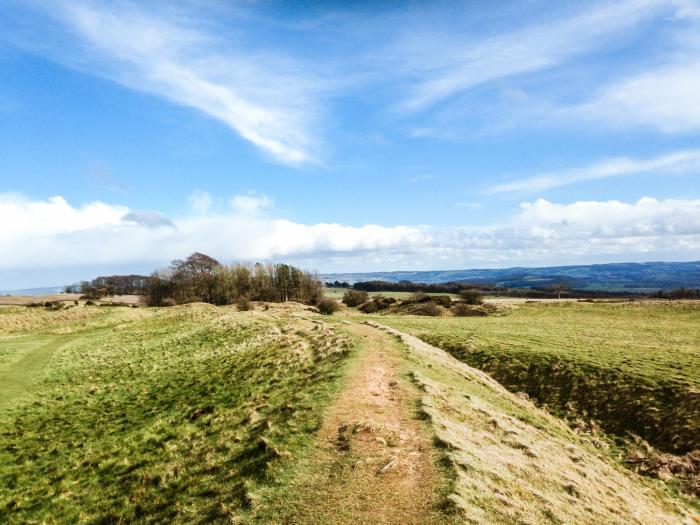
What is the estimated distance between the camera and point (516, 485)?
1125cm

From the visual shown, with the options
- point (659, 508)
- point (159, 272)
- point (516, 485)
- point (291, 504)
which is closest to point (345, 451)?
point (291, 504)

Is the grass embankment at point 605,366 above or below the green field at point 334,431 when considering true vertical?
below

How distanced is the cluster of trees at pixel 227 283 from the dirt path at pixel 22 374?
6980 cm

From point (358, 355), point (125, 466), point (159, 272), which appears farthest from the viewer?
point (159, 272)

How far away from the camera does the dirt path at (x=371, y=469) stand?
30.7 feet

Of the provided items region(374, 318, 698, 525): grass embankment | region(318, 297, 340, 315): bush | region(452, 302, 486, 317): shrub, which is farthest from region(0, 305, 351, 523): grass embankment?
region(318, 297, 340, 315): bush

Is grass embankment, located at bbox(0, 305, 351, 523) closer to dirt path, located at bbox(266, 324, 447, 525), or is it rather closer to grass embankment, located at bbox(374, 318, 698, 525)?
dirt path, located at bbox(266, 324, 447, 525)

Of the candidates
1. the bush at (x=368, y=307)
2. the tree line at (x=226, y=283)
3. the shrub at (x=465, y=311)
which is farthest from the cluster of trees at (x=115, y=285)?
the shrub at (x=465, y=311)

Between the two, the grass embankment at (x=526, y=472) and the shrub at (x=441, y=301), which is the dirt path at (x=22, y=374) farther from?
the shrub at (x=441, y=301)

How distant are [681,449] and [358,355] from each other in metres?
16.5

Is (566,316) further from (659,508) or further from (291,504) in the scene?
(291,504)

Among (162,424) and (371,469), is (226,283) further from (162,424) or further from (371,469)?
(371,469)

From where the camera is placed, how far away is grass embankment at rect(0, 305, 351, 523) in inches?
491

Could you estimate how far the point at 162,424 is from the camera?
65.8 ft
